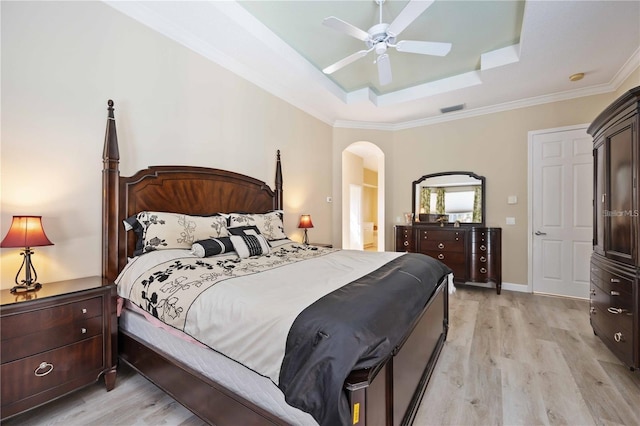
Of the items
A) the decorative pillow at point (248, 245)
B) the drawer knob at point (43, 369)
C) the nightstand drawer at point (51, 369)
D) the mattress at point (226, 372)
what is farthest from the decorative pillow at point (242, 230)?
the drawer knob at point (43, 369)

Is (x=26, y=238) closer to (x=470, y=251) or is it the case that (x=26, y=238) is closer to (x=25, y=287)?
(x=25, y=287)

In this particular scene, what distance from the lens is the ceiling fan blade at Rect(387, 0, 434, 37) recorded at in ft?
6.40

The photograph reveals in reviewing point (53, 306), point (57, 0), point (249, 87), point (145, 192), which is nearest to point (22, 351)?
point (53, 306)

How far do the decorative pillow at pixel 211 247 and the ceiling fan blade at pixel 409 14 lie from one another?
7.22 ft

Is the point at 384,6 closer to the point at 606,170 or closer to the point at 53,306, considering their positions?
the point at 606,170

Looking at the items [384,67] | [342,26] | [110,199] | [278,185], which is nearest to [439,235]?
[278,185]

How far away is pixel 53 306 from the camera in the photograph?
1601 mm

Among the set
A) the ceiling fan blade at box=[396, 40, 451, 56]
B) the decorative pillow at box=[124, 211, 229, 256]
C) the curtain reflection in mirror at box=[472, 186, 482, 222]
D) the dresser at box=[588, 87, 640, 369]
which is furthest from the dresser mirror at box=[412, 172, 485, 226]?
the decorative pillow at box=[124, 211, 229, 256]

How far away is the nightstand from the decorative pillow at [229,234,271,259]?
0.87 meters

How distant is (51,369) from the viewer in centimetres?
161

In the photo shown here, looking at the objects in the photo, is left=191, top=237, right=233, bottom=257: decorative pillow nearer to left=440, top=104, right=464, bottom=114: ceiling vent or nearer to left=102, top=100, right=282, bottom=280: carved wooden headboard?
left=102, top=100, right=282, bottom=280: carved wooden headboard

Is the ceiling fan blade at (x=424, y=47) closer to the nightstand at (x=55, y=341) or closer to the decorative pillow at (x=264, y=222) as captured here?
the decorative pillow at (x=264, y=222)

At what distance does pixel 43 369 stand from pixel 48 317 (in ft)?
0.96

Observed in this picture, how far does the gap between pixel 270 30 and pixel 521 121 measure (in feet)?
12.5
